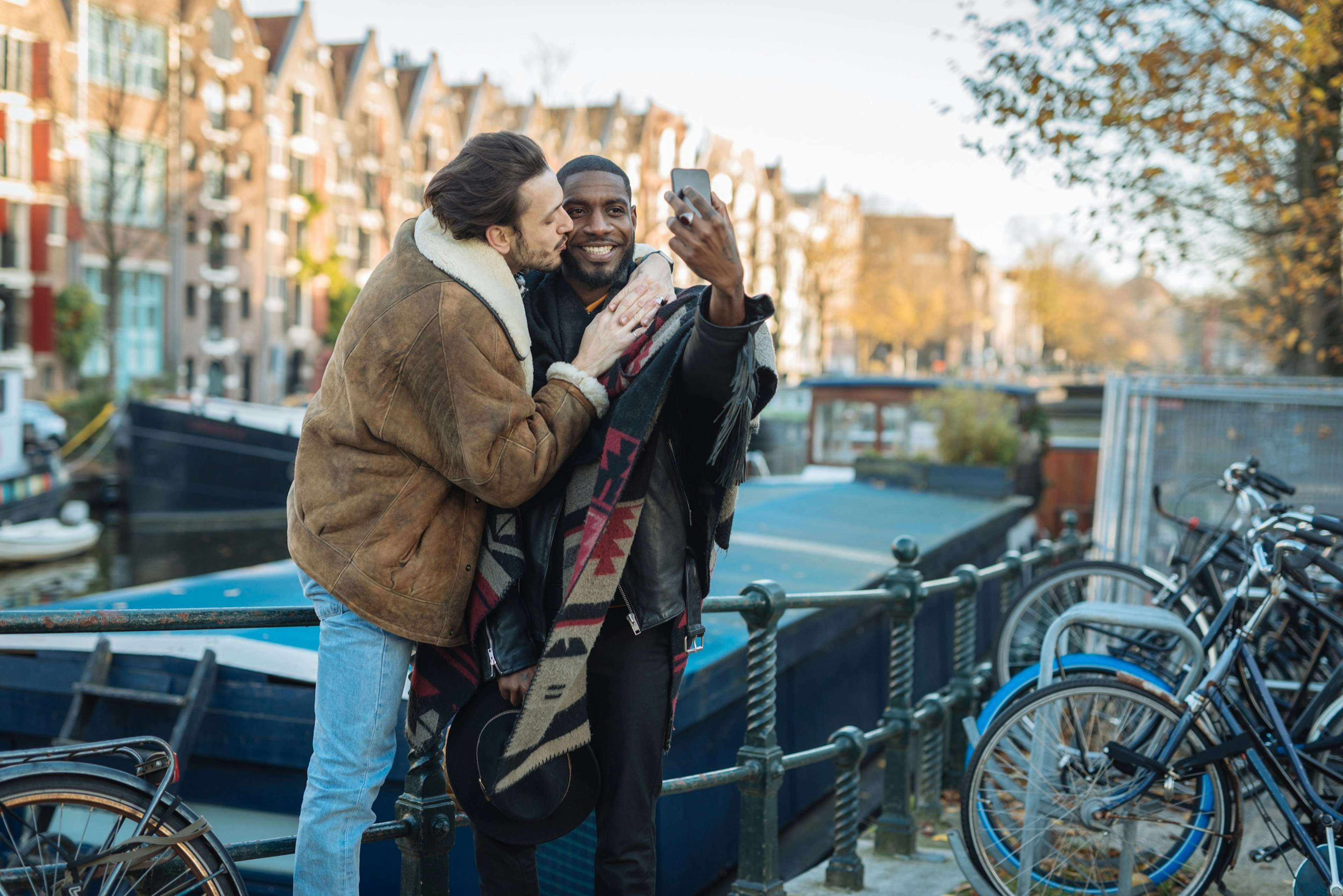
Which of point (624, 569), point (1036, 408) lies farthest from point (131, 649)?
Result: point (1036, 408)

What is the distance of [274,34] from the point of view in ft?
135

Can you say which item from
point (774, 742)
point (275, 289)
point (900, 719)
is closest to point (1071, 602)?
point (900, 719)

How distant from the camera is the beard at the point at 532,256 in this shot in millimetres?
2188

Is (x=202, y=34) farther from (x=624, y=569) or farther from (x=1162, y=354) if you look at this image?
(x=1162, y=354)

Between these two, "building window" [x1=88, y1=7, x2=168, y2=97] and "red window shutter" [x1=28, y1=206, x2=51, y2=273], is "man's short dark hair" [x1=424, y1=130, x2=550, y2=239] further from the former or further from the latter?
"red window shutter" [x1=28, y1=206, x2=51, y2=273]

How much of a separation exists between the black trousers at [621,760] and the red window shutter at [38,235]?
32.8 m

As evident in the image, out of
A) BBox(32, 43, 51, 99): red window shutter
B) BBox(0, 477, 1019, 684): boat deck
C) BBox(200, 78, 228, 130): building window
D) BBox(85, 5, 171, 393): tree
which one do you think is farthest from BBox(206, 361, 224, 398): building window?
BBox(0, 477, 1019, 684): boat deck

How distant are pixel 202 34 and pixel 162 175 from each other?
4.13m


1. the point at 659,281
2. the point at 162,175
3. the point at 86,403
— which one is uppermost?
the point at 162,175

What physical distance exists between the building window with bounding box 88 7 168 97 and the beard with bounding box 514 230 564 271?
106ft

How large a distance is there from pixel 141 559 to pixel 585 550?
21.3m

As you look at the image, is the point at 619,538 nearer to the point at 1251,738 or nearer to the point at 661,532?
the point at 661,532

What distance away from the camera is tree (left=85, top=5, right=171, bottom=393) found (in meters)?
30.0

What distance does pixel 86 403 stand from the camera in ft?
88.2
